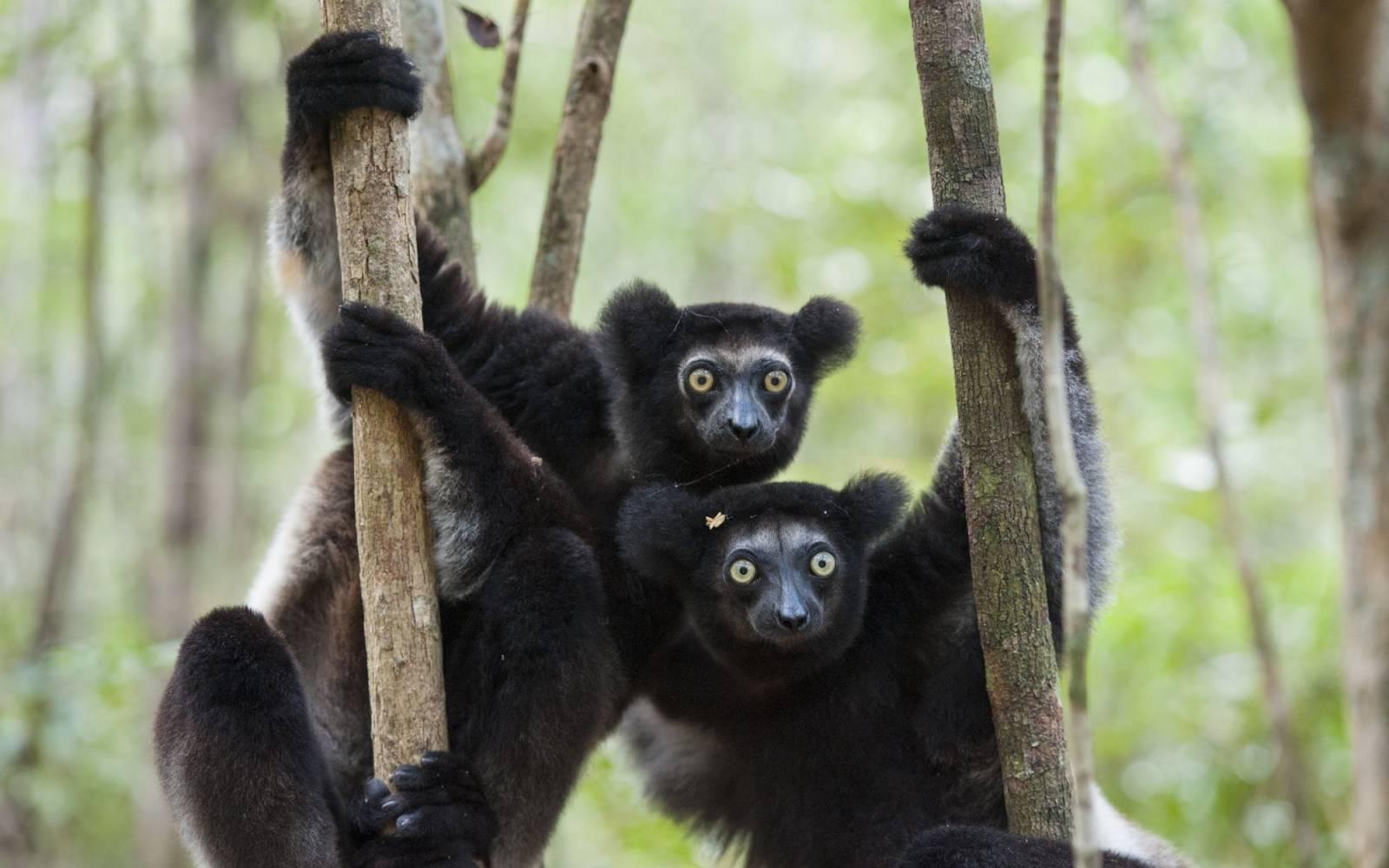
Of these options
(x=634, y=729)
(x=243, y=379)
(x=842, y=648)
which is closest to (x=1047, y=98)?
(x=842, y=648)

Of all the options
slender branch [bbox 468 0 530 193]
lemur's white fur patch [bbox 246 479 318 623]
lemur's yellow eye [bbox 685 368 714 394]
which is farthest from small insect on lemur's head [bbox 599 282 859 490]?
lemur's white fur patch [bbox 246 479 318 623]

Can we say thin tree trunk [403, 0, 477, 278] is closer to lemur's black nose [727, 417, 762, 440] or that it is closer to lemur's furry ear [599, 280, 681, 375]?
lemur's furry ear [599, 280, 681, 375]

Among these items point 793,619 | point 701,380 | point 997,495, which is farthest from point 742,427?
point 997,495

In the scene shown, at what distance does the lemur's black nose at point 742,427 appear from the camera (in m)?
4.52

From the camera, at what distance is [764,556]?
4277 mm

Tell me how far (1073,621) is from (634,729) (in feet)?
10.8

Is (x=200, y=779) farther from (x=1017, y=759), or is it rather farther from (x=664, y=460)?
(x=1017, y=759)

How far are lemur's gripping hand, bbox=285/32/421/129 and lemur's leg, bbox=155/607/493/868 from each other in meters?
1.53

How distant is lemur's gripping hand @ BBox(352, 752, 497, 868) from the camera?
145 inches

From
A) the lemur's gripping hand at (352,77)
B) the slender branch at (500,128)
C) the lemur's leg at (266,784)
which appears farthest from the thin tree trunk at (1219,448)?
the slender branch at (500,128)

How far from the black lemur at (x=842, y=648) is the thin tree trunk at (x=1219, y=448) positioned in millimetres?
926

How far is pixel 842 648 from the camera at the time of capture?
14.7 feet

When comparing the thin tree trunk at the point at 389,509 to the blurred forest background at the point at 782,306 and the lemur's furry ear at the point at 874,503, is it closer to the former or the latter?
the lemur's furry ear at the point at 874,503

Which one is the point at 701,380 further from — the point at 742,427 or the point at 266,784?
the point at 266,784
